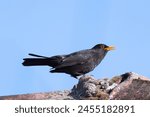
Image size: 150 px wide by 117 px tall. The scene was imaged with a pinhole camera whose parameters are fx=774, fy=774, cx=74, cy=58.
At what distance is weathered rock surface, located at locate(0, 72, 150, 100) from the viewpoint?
12.3 metres

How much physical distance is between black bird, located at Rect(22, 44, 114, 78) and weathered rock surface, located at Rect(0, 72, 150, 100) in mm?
1920

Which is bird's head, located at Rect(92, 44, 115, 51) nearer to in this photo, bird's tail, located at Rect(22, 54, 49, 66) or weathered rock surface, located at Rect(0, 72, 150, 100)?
bird's tail, located at Rect(22, 54, 49, 66)

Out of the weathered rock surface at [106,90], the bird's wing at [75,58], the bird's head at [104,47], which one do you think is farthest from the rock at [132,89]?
the bird's head at [104,47]

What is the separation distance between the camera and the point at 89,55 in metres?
15.6

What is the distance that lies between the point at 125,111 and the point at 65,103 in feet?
3.13

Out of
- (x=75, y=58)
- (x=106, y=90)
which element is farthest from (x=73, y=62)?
(x=106, y=90)

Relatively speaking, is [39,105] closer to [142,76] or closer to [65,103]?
[65,103]

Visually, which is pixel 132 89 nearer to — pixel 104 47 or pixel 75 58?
pixel 75 58

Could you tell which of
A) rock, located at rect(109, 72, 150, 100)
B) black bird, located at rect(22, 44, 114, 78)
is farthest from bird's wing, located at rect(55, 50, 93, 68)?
rock, located at rect(109, 72, 150, 100)

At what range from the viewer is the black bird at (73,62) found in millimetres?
15391

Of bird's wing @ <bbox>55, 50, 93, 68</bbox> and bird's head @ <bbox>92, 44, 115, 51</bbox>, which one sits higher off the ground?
bird's head @ <bbox>92, 44, 115, 51</bbox>

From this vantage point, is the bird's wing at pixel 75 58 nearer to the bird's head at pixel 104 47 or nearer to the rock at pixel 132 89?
the bird's head at pixel 104 47

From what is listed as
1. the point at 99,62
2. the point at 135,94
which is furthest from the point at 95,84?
the point at 99,62

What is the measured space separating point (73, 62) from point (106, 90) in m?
2.55
